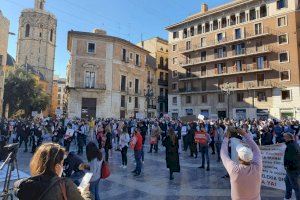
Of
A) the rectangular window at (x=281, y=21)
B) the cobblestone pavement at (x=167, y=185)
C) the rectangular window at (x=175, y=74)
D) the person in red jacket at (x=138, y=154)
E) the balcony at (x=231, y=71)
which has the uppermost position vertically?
the rectangular window at (x=281, y=21)

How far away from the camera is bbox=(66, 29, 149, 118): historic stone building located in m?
39.8

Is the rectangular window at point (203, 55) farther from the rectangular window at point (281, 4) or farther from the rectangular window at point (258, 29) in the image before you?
the rectangular window at point (281, 4)

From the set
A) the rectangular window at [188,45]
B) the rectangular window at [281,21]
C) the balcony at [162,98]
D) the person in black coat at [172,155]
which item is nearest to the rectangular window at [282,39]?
the rectangular window at [281,21]

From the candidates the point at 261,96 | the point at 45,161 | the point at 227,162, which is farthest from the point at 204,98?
the point at 45,161

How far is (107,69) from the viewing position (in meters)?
41.9

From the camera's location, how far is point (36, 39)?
67812mm

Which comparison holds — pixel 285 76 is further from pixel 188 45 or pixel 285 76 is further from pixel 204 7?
pixel 204 7

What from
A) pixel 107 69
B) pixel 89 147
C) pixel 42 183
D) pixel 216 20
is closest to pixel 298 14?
pixel 216 20

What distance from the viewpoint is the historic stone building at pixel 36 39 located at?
67.4 m

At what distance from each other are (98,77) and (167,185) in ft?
114

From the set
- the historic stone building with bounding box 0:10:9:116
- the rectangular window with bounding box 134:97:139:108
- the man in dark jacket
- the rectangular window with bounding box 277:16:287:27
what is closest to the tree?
the historic stone building with bounding box 0:10:9:116

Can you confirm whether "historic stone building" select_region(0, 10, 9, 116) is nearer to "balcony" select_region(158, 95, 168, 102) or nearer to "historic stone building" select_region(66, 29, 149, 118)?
"historic stone building" select_region(66, 29, 149, 118)

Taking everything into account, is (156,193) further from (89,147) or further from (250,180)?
(250,180)

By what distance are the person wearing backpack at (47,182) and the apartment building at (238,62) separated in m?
33.2
